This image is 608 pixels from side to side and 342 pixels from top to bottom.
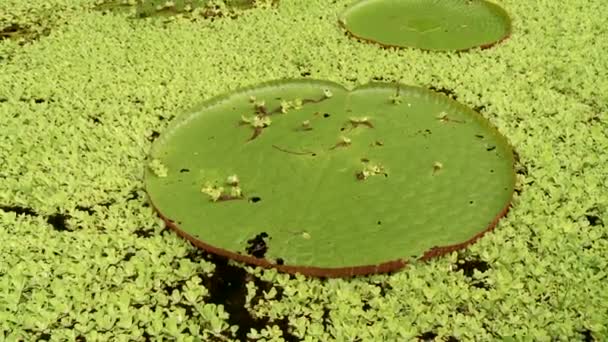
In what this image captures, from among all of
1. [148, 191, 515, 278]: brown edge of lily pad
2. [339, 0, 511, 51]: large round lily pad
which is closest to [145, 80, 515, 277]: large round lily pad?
[148, 191, 515, 278]: brown edge of lily pad

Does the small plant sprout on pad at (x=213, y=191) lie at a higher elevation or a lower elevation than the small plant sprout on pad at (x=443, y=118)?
lower

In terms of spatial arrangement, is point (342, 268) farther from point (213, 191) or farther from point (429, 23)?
point (429, 23)

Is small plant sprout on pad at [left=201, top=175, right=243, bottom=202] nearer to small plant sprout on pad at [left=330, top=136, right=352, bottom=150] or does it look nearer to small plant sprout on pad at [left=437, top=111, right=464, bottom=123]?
small plant sprout on pad at [left=330, top=136, right=352, bottom=150]

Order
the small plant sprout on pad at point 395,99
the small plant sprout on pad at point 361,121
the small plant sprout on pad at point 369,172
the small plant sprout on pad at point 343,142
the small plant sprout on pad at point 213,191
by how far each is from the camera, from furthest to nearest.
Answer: the small plant sprout on pad at point 395,99 → the small plant sprout on pad at point 361,121 → the small plant sprout on pad at point 343,142 → the small plant sprout on pad at point 369,172 → the small plant sprout on pad at point 213,191

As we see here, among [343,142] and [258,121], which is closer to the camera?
[343,142]

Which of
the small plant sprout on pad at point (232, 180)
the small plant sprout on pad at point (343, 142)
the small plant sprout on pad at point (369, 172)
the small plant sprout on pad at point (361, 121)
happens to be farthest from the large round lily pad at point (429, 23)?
the small plant sprout on pad at point (232, 180)

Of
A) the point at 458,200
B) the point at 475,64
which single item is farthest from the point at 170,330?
the point at 475,64

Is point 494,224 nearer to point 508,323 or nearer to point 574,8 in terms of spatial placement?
point 508,323

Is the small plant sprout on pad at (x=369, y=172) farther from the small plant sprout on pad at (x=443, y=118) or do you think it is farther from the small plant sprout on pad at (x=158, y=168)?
the small plant sprout on pad at (x=158, y=168)

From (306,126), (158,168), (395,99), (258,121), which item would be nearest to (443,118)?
(395,99)
